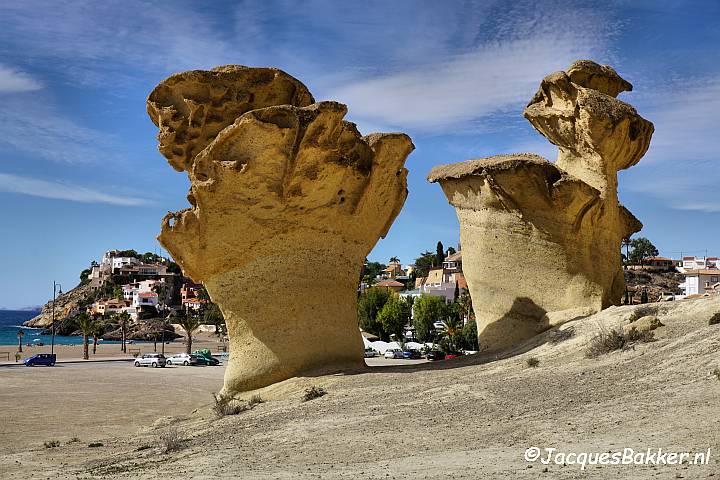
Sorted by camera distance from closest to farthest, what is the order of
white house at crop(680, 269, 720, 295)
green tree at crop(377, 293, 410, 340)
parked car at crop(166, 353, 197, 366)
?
parked car at crop(166, 353, 197, 366), green tree at crop(377, 293, 410, 340), white house at crop(680, 269, 720, 295)

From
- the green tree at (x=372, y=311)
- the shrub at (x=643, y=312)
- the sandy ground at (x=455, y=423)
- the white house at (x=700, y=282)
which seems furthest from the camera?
the white house at (x=700, y=282)

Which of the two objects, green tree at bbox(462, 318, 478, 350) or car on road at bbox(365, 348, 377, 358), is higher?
green tree at bbox(462, 318, 478, 350)

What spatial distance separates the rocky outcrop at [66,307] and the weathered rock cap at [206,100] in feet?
365

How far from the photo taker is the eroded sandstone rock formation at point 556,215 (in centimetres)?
1977

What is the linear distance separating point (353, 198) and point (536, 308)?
5.76 m

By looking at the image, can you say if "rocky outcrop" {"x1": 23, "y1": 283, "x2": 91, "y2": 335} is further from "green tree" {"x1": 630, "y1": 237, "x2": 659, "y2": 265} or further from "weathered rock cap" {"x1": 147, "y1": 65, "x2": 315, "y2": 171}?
"weathered rock cap" {"x1": 147, "y1": 65, "x2": 315, "y2": 171}

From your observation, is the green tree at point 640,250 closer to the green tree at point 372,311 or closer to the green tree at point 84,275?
the green tree at point 372,311

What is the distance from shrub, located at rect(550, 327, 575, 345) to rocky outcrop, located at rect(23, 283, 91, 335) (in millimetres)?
115717

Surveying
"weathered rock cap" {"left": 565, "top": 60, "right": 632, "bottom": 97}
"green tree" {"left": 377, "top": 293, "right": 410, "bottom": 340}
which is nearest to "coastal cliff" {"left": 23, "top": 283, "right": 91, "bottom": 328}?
"green tree" {"left": 377, "top": 293, "right": 410, "bottom": 340}

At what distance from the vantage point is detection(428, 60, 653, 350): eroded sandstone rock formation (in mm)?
19766

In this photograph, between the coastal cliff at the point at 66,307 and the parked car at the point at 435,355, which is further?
the coastal cliff at the point at 66,307

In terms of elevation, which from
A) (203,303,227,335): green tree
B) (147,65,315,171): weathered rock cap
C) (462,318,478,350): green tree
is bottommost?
(462,318,478,350): green tree

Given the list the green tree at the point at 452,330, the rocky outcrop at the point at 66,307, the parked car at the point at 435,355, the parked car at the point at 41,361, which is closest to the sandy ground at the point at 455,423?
the parked car at the point at 435,355

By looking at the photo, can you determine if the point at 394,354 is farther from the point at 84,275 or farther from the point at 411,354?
the point at 84,275
